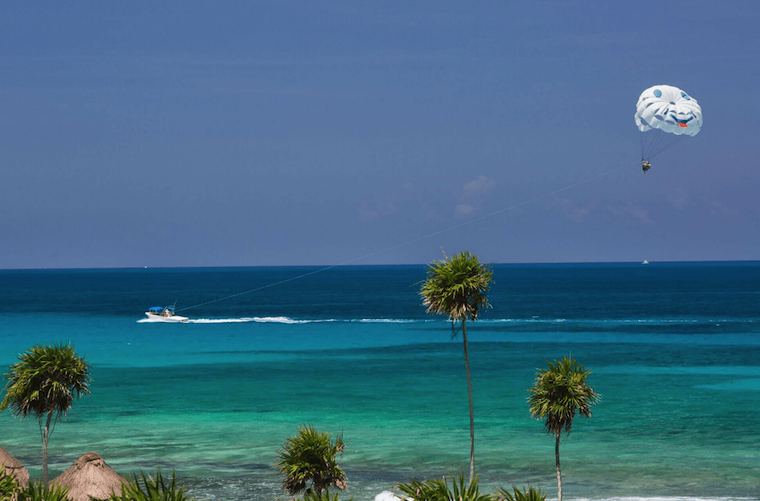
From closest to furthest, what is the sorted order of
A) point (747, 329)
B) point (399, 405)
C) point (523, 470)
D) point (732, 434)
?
point (523, 470) → point (732, 434) → point (399, 405) → point (747, 329)

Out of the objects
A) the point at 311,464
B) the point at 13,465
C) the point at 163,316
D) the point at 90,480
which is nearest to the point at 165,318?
the point at 163,316

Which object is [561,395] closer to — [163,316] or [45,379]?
[45,379]

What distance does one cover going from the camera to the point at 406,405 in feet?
215

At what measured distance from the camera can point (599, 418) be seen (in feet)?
196

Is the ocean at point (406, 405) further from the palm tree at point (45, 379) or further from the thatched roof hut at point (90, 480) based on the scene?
the palm tree at point (45, 379)

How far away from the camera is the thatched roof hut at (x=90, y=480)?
1241 inches

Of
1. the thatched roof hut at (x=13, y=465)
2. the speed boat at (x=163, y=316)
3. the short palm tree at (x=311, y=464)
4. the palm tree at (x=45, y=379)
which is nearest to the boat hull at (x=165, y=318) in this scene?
the speed boat at (x=163, y=316)

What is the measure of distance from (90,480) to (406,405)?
118 ft

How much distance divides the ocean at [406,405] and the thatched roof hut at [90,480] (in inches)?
318

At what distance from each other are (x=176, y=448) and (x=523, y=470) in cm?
1823

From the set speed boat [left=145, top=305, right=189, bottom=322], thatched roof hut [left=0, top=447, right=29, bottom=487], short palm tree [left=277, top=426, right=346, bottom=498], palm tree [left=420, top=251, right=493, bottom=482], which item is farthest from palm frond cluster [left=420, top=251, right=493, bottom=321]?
speed boat [left=145, top=305, right=189, bottom=322]

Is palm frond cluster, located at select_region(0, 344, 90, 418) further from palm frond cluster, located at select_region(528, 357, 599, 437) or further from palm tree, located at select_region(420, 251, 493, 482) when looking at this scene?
palm frond cluster, located at select_region(528, 357, 599, 437)

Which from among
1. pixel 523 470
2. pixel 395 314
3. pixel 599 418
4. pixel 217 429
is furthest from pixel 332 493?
pixel 395 314

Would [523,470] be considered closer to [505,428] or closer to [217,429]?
[505,428]
